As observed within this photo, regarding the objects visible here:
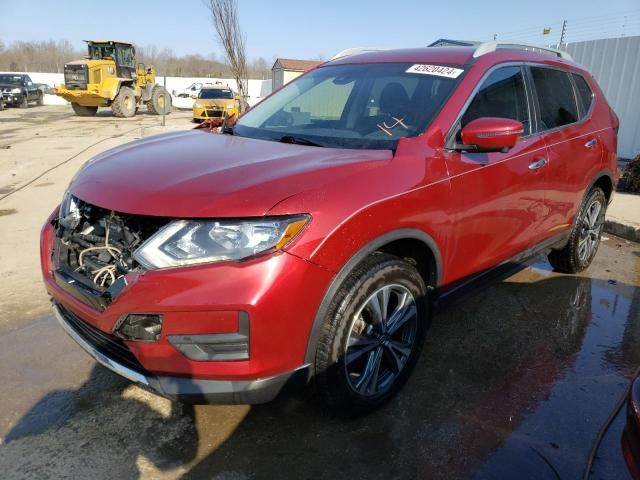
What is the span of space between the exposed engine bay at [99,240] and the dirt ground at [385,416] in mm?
791

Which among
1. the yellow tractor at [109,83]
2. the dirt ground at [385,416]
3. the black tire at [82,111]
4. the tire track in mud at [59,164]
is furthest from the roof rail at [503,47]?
the black tire at [82,111]

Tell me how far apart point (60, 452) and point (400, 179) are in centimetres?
203

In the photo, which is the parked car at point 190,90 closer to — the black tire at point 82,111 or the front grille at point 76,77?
the black tire at point 82,111

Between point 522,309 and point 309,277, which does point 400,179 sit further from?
point 522,309

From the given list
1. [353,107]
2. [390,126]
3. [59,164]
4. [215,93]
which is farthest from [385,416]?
[215,93]

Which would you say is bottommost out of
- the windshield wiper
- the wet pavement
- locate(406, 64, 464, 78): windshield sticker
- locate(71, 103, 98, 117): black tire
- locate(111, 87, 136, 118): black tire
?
the wet pavement

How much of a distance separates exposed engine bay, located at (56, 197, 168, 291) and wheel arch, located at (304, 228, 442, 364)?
758 mm

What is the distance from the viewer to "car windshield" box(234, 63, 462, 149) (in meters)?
2.77

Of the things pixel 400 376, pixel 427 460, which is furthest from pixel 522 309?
pixel 427 460

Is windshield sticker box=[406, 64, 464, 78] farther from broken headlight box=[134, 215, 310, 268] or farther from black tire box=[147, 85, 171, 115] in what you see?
black tire box=[147, 85, 171, 115]

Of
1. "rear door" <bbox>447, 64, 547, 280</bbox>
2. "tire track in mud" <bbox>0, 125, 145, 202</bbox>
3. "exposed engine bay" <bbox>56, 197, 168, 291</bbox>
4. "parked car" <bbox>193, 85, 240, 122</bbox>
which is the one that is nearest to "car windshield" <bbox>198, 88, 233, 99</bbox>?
"parked car" <bbox>193, 85, 240, 122</bbox>

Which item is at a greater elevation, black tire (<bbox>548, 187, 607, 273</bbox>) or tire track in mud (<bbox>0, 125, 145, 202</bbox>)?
black tire (<bbox>548, 187, 607, 273</bbox>)

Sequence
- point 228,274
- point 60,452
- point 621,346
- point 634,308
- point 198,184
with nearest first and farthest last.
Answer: point 228,274, point 198,184, point 60,452, point 621,346, point 634,308

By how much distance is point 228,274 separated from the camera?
6.21ft
